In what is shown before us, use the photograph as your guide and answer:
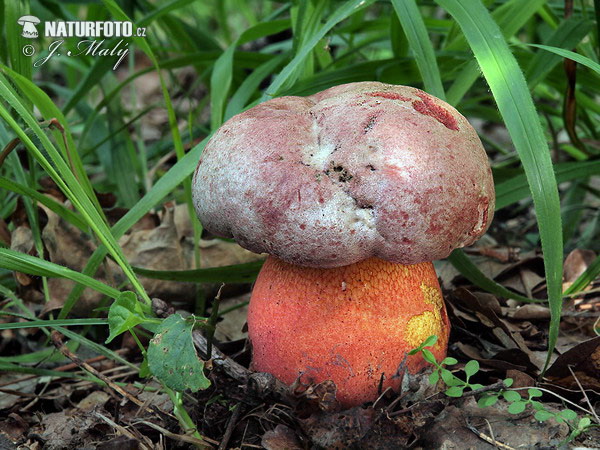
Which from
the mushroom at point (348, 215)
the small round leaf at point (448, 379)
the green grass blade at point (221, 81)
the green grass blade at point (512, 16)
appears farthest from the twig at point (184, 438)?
the green grass blade at point (512, 16)

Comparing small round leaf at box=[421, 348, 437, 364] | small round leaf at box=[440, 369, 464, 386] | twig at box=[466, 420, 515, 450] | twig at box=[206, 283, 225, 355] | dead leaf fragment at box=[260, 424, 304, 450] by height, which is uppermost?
twig at box=[206, 283, 225, 355]

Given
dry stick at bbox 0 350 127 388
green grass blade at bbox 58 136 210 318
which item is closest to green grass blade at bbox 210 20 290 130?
green grass blade at bbox 58 136 210 318

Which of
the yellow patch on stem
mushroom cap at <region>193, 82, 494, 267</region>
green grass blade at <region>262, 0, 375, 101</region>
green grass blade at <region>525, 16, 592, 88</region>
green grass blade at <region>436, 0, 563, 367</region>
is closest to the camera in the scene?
mushroom cap at <region>193, 82, 494, 267</region>

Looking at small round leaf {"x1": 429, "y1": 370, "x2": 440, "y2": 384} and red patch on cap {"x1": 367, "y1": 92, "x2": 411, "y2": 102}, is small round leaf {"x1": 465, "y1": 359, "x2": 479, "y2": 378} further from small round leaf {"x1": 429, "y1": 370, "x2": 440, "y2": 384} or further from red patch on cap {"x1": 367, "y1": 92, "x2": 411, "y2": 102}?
red patch on cap {"x1": 367, "y1": 92, "x2": 411, "y2": 102}

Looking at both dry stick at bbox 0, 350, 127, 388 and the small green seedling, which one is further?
dry stick at bbox 0, 350, 127, 388

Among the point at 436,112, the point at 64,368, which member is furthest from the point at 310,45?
the point at 64,368

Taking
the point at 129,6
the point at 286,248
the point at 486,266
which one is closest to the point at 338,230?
the point at 286,248

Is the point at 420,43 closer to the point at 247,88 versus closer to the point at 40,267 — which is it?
the point at 247,88

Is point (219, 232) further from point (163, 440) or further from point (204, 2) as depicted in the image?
point (204, 2)

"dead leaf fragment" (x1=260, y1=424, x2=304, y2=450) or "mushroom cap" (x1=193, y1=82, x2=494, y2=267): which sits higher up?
"mushroom cap" (x1=193, y1=82, x2=494, y2=267)
